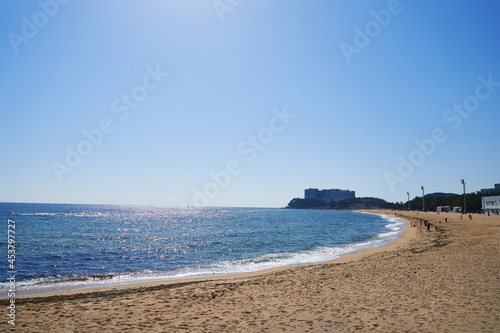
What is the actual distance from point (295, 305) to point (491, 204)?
11967cm

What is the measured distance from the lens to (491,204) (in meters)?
99.4

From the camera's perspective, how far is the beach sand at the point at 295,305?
8961mm

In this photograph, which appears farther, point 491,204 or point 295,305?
point 491,204

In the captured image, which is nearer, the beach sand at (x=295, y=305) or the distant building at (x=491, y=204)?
the beach sand at (x=295, y=305)

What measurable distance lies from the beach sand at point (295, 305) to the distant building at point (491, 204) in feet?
339

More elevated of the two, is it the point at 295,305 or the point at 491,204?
the point at 295,305

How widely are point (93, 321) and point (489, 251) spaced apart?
87.2ft

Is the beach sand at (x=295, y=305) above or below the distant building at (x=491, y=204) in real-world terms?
above

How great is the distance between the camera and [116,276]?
19.8 m

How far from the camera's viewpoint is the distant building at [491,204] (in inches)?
3745

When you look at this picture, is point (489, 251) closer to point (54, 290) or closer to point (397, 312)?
point (397, 312)

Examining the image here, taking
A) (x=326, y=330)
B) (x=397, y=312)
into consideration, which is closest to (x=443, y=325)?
(x=397, y=312)

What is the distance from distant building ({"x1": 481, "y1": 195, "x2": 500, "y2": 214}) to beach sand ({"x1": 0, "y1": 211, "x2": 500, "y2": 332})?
103 metres

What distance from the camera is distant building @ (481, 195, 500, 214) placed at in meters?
95.1
